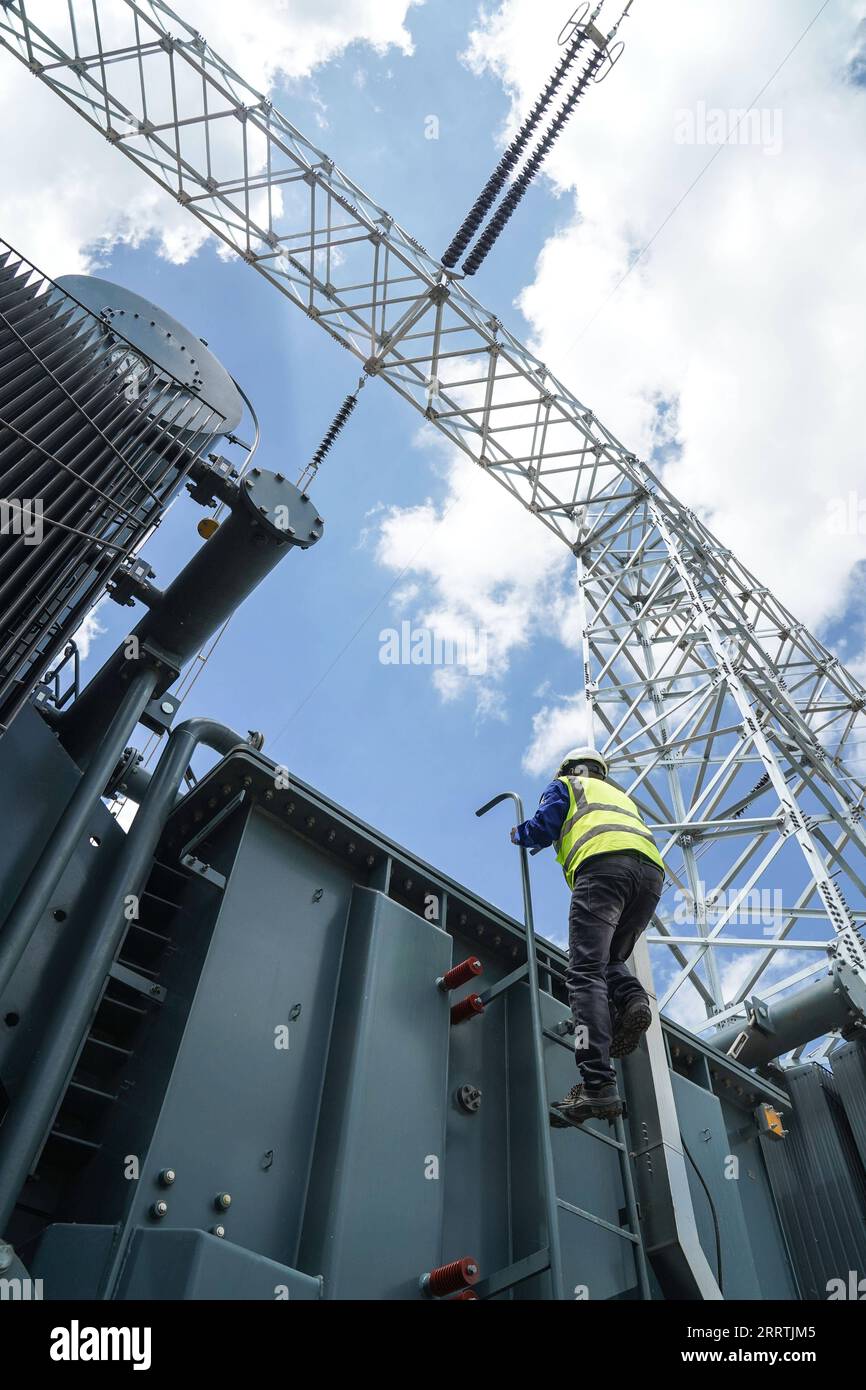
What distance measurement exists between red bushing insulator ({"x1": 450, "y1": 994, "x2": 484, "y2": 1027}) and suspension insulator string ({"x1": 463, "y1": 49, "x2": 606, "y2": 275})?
10.5m

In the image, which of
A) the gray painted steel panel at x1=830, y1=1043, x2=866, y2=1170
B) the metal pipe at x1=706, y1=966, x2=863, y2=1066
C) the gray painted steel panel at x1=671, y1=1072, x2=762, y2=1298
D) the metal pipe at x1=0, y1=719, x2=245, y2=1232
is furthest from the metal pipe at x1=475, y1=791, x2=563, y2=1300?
the gray painted steel panel at x1=830, y1=1043, x2=866, y2=1170

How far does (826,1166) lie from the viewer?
6.66m

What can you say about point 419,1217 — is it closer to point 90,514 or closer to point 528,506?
point 90,514

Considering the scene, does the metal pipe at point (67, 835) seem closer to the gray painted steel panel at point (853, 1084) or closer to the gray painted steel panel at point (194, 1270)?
the gray painted steel panel at point (194, 1270)

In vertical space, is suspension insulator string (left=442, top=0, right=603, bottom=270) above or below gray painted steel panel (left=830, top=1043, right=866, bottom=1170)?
above

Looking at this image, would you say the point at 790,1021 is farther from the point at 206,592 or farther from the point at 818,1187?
the point at 206,592

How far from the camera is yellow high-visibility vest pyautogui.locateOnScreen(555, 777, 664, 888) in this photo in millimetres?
5027

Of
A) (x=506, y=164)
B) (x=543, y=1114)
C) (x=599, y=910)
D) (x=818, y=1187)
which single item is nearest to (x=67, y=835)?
(x=543, y=1114)

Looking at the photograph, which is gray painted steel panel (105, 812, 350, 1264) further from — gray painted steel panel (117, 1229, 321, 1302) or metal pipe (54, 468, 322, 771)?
metal pipe (54, 468, 322, 771)

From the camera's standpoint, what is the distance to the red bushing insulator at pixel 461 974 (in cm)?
494

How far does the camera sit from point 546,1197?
393 cm

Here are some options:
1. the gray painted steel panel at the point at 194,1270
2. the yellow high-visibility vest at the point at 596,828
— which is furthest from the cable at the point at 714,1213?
the gray painted steel panel at the point at 194,1270
